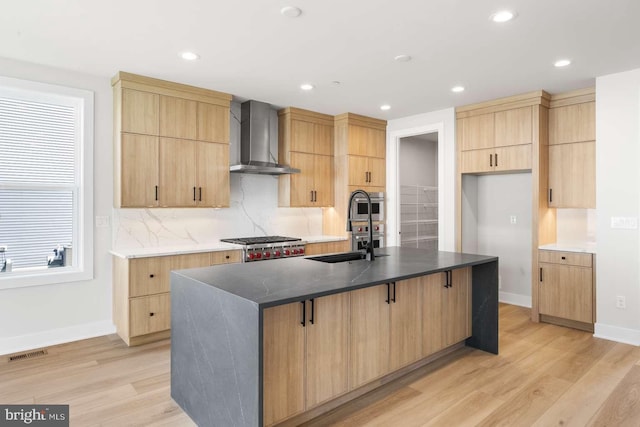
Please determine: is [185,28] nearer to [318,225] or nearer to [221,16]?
[221,16]

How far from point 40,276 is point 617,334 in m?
5.60

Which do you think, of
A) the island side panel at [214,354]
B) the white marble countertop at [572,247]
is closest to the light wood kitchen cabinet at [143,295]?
the island side panel at [214,354]

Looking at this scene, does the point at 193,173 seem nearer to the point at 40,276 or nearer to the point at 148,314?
the point at 148,314

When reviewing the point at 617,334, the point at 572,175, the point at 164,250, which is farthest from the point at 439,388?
the point at 572,175

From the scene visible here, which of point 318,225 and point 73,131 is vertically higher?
point 73,131

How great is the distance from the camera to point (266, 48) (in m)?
3.33

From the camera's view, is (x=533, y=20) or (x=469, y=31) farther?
(x=469, y=31)

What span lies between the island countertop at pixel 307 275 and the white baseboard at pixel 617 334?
1663mm

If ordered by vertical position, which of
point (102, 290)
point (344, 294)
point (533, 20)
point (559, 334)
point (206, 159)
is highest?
point (533, 20)

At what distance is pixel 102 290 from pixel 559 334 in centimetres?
473

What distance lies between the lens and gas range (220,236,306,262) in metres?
4.44

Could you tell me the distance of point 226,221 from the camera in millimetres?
5004

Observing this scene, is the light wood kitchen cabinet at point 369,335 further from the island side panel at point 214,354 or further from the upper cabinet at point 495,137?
the upper cabinet at point 495,137

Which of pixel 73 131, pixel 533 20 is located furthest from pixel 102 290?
pixel 533 20
